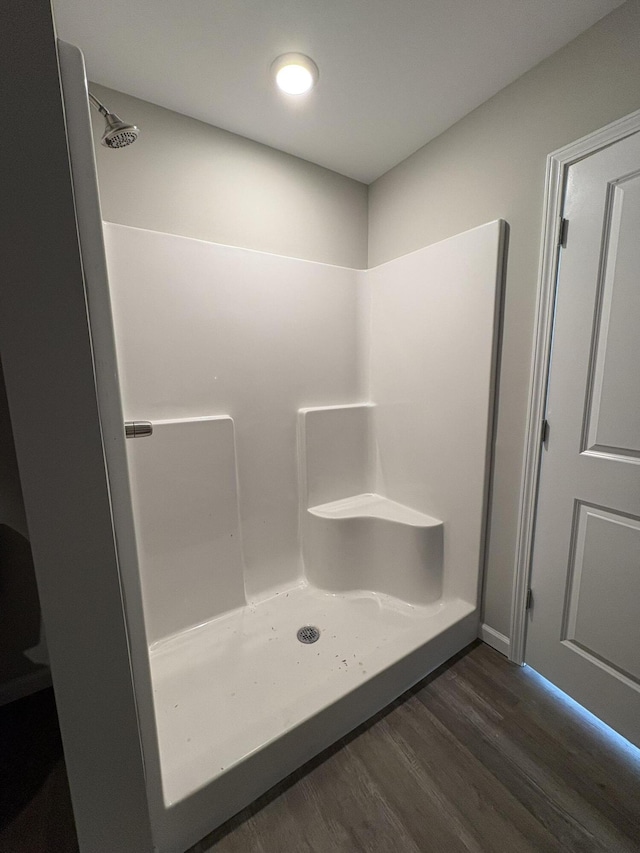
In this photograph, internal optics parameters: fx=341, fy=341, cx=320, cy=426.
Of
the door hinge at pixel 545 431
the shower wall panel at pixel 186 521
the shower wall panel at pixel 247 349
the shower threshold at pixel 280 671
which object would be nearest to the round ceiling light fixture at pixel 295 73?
the shower wall panel at pixel 247 349

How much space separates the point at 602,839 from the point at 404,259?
7.47 ft

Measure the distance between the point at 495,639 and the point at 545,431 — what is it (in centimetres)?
104

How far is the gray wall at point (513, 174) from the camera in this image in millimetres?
1127

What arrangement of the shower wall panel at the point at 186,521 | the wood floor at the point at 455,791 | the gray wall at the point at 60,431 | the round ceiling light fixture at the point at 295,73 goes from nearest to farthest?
1. the gray wall at the point at 60,431
2. the wood floor at the point at 455,791
3. the round ceiling light fixture at the point at 295,73
4. the shower wall panel at the point at 186,521

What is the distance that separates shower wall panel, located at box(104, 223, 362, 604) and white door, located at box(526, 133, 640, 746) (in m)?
1.08

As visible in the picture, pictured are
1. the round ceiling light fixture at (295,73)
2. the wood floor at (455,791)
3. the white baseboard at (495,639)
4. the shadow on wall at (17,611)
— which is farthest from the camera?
the white baseboard at (495,639)

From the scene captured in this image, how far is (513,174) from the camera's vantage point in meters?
1.40

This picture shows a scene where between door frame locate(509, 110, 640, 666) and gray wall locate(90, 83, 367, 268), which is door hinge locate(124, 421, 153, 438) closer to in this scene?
gray wall locate(90, 83, 367, 268)

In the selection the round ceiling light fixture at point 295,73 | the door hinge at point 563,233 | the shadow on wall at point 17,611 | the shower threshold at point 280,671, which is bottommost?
the shower threshold at point 280,671

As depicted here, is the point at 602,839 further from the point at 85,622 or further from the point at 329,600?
the point at 85,622

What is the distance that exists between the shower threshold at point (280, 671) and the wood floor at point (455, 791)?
4.1 inches

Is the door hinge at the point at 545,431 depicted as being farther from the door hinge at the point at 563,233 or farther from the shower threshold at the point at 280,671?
the shower threshold at the point at 280,671

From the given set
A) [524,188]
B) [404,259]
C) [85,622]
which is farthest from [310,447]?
[524,188]

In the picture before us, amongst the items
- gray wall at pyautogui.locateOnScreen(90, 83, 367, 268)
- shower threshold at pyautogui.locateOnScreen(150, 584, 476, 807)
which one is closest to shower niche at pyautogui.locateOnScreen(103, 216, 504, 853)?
shower threshold at pyautogui.locateOnScreen(150, 584, 476, 807)
